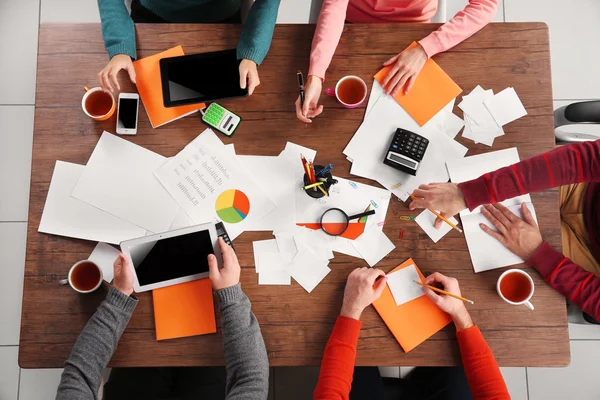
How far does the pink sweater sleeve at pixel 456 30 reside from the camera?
133cm

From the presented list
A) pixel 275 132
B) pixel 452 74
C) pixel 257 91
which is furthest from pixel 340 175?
pixel 452 74

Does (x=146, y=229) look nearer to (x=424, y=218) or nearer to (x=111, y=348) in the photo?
(x=111, y=348)

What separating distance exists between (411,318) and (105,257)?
86 cm

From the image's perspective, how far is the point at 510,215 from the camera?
4.24 ft

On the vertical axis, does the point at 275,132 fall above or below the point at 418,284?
above

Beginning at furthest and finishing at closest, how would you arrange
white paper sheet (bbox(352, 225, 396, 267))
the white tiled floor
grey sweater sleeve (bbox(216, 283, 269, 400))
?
1. the white tiled floor
2. white paper sheet (bbox(352, 225, 396, 267))
3. grey sweater sleeve (bbox(216, 283, 269, 400))

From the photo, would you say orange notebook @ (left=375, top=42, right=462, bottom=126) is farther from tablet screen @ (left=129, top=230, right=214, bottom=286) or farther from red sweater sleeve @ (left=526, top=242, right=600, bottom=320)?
tablet screen @ (left=129, top=230, right=214, bottom=286)

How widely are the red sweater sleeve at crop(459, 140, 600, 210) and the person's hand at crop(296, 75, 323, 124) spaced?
466 mm

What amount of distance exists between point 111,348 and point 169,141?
0.58 meters

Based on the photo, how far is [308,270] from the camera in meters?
1.26

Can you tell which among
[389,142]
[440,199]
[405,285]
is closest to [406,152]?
[389,142]

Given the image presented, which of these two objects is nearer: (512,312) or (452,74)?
(512,312)

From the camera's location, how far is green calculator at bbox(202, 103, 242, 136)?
1.31 m

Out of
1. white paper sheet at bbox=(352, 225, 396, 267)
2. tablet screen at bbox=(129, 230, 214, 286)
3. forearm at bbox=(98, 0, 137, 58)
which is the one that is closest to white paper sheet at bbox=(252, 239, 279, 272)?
tablet screen at bbox=(129, 230, 214, 286)
